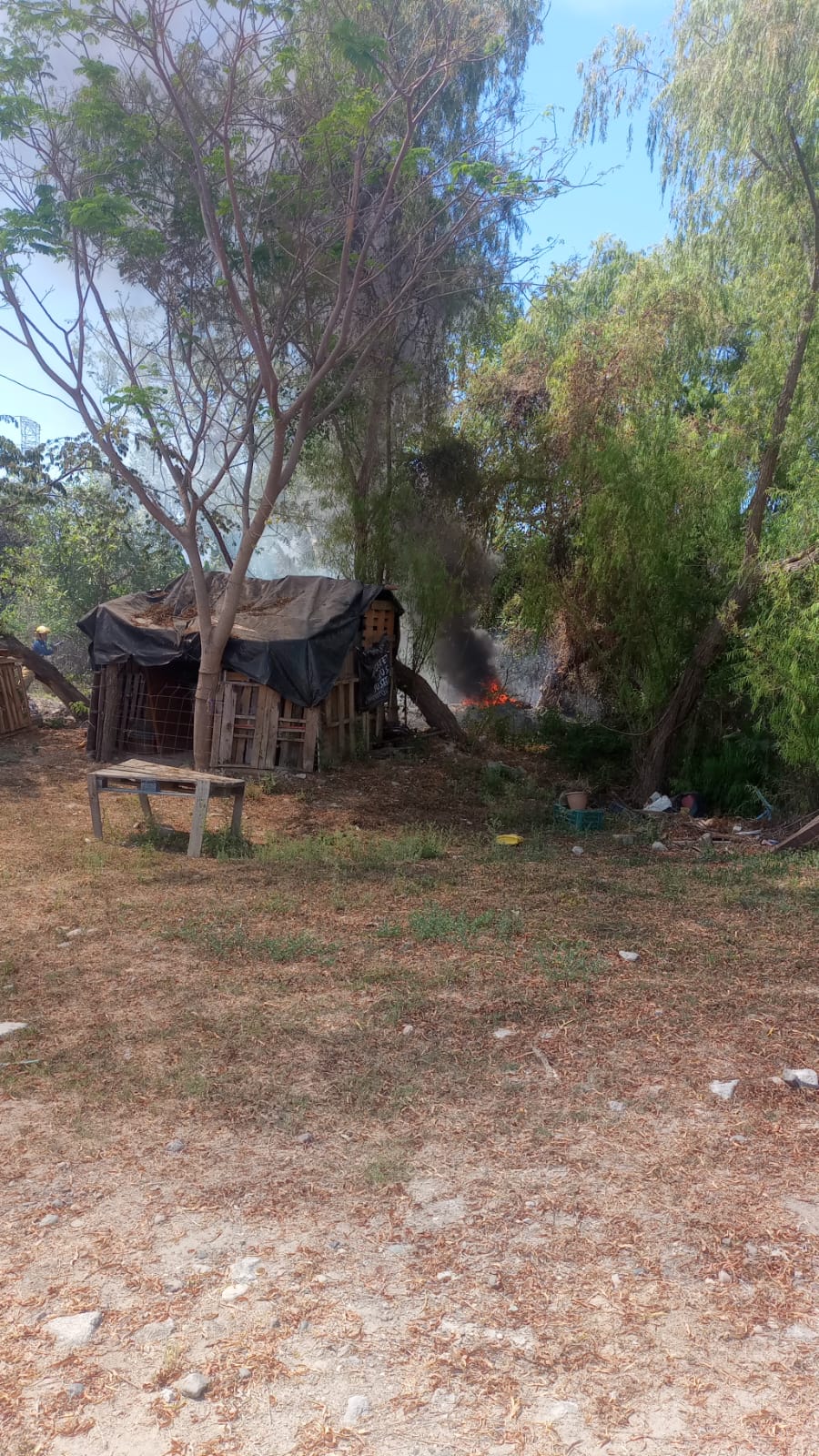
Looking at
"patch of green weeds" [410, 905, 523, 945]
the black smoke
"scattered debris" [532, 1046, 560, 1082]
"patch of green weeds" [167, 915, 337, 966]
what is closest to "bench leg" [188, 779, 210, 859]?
"patch of green weeds" [167, 915, 337, 966]

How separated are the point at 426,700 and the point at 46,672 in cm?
599

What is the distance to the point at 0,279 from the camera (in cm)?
1109

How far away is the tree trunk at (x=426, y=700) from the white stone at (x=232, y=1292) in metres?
13.0

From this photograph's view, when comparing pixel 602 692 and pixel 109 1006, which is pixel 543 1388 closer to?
pixel 109 1006

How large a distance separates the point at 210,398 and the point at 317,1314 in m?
14.3

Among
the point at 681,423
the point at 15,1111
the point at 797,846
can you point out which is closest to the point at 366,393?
the point at 681,423

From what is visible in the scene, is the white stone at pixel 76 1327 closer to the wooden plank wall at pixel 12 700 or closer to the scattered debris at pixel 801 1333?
the scattered debris at pixel 801 1333

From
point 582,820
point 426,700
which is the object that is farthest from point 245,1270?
point 426,700

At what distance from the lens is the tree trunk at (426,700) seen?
1595 cm

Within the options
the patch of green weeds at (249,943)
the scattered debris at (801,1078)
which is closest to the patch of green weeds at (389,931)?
the patch of green weeds at (249,943)

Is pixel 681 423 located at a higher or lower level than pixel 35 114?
lower

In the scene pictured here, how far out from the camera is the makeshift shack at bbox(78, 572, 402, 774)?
43.0ft

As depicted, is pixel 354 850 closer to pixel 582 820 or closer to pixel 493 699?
pixel 582 820

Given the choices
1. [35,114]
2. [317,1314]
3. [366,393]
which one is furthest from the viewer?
[366,393]
